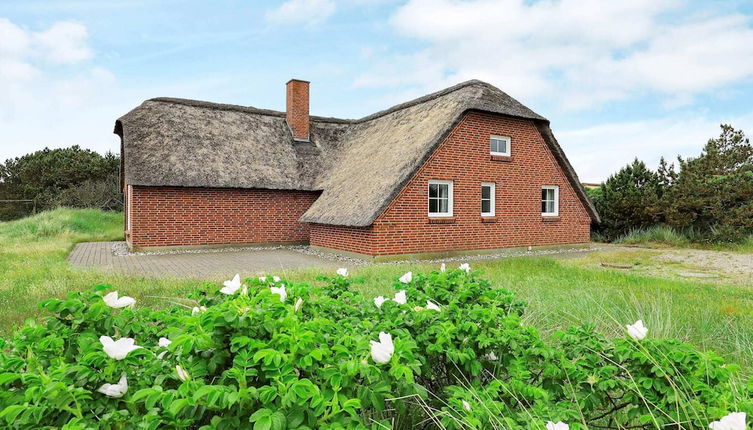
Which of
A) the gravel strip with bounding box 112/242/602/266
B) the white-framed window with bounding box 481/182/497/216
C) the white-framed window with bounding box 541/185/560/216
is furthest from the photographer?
the white-framed window with bounding box 541/185/560/216

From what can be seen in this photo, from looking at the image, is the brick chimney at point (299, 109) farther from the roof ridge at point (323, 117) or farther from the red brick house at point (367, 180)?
the roof ridge at point (323, 117)

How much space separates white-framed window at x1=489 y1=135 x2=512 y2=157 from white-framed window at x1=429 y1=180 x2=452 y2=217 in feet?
7.78

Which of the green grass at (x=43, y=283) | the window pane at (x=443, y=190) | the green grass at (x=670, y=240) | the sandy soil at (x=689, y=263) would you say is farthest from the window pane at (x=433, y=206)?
the green grass at (x=670, y=240)

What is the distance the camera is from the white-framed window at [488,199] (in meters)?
16.4

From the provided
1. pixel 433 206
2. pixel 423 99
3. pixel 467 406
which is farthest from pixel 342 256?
pixel 467 406

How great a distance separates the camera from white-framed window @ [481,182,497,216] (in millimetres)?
16375

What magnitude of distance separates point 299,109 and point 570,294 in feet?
53.6

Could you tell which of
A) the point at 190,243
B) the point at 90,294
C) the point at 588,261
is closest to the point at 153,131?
the point at 190,243

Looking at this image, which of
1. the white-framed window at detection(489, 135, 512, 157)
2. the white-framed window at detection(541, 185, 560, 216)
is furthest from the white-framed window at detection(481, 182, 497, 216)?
the white-framed window at detection(541, 185, 560, 216)

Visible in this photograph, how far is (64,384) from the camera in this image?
1723 millimetres

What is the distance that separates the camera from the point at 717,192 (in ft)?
62.2

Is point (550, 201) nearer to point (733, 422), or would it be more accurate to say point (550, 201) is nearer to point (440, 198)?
point (440, 198)

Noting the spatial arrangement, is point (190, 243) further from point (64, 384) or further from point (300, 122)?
point (64, 384)

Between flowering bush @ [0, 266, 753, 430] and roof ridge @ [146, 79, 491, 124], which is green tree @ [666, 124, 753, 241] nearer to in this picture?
roof ridge @ [146, 79, 491, 124]
